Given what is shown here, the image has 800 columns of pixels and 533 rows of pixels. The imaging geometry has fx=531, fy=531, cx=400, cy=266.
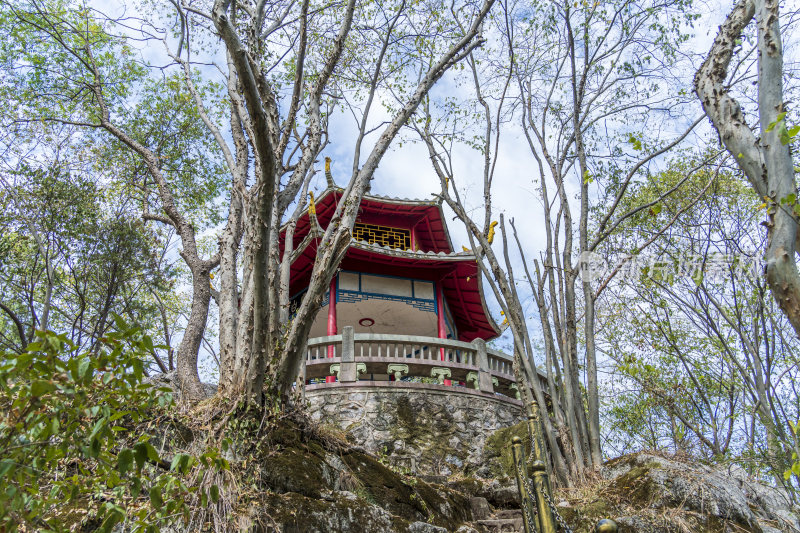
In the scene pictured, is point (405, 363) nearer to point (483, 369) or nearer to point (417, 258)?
point (483, 369)

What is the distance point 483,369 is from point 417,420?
1.69 meters

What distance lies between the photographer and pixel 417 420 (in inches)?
363

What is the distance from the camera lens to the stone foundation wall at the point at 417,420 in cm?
873

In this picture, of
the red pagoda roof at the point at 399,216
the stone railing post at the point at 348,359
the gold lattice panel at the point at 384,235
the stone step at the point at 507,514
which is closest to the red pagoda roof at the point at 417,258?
the red pagoda roof at the point at 399,216

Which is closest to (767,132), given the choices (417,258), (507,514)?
(507,514)

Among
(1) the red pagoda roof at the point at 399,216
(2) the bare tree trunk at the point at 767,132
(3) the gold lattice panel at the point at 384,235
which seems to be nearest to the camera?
(2) the bare tree trunk at the point at 767,132

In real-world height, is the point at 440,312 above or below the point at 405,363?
above

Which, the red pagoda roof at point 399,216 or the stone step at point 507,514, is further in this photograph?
the red pagoda roof at point 399,216

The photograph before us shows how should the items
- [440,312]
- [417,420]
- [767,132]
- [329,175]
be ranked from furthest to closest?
[440,312] < [329,175] < [417,420] < [767,132]

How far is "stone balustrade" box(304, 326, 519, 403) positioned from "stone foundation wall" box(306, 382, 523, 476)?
12 cm

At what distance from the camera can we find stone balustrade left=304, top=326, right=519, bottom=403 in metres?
9.40

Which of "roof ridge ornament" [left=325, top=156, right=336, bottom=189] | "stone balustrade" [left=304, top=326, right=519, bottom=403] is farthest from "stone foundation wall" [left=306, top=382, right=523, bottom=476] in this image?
"roof ridge ornament" [left=325, top=156, right=336, bottom=189]

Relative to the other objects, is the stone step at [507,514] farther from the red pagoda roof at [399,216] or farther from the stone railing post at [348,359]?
the red pagoda roof at [399,216]

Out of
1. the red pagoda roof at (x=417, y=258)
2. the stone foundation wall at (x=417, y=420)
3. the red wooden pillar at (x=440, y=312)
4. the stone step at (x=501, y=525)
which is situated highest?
the red pagoda roof at (x=417, y=258)
